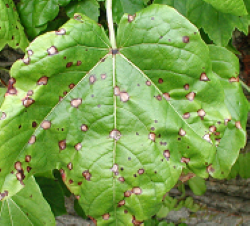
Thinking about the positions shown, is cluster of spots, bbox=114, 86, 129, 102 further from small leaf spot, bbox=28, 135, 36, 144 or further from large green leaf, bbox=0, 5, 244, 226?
small leaf spot, bbox=28, 135, 36, 144

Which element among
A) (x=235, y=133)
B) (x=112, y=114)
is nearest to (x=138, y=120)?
(x=112, y=114)

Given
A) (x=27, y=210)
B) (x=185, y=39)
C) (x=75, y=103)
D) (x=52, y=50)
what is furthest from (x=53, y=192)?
(x=185, y=39)

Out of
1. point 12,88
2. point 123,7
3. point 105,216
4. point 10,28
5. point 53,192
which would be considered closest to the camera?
point 12,88

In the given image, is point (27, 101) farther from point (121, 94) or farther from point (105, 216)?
point (105, 216)

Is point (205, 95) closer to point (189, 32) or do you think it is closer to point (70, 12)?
point (189, 32)

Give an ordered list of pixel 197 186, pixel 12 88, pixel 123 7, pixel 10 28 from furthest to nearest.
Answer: pixel 197 186 < pixel 123 7 < pixel 10 28 < pixel 12 88

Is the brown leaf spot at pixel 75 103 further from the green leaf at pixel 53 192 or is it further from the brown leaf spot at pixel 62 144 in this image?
the green leaf at pixel 53 192

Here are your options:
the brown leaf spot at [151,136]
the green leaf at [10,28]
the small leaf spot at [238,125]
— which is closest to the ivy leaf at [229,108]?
the small leaf spot at [238,125]

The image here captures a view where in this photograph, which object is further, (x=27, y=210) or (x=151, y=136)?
(x=27, y=210)
